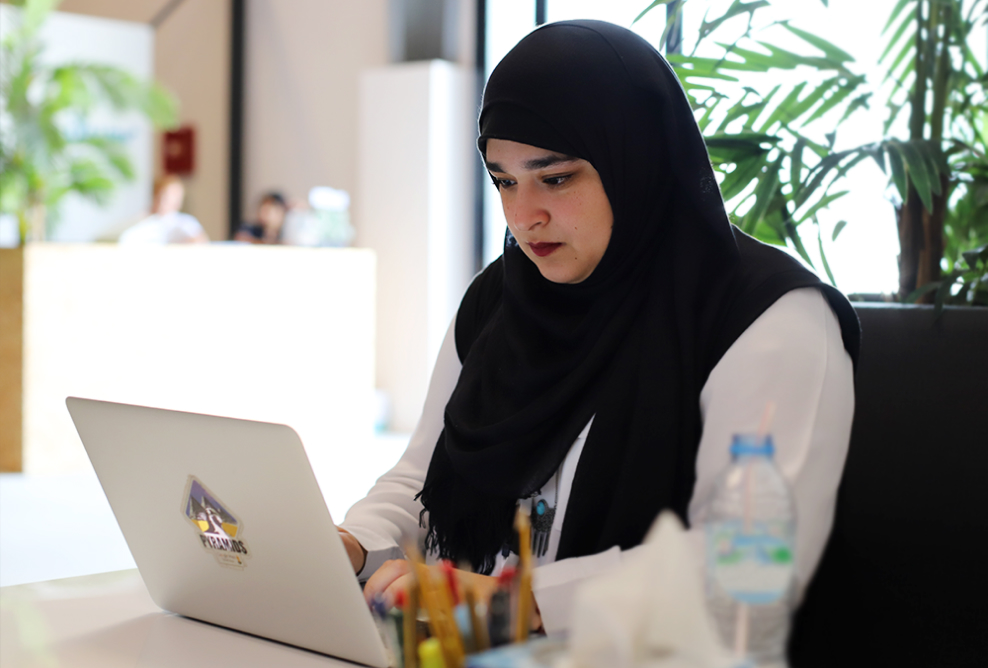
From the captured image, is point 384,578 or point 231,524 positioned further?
point 384,578

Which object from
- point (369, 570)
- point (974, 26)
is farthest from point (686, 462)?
point (974, 26)

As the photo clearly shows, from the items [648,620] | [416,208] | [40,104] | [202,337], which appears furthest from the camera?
[40,104]

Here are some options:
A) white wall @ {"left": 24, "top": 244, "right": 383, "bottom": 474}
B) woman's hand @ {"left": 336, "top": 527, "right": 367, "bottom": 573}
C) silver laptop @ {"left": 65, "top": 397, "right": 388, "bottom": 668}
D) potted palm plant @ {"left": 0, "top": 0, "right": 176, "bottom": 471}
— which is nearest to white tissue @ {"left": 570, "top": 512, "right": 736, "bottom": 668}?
silver laptop @ {"left": 65, "top": 397, "right": 388, "bottom": 668}

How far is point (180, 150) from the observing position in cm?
820

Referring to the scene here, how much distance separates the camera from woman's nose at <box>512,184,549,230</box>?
1204 millimetres

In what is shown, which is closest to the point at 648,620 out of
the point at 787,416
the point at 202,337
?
the point at 787,416

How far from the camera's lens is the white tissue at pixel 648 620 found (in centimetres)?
56

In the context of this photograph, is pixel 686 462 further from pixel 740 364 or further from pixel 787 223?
pixel 787 223

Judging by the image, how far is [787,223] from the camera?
1666 millimetres

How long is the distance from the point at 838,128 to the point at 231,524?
131 cm

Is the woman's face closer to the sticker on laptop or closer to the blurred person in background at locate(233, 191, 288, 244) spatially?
the sticker on laptop

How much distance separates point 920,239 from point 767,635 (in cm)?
116

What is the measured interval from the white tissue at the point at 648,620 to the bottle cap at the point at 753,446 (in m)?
0.11

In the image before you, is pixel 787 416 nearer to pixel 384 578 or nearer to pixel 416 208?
pixel 384 578
